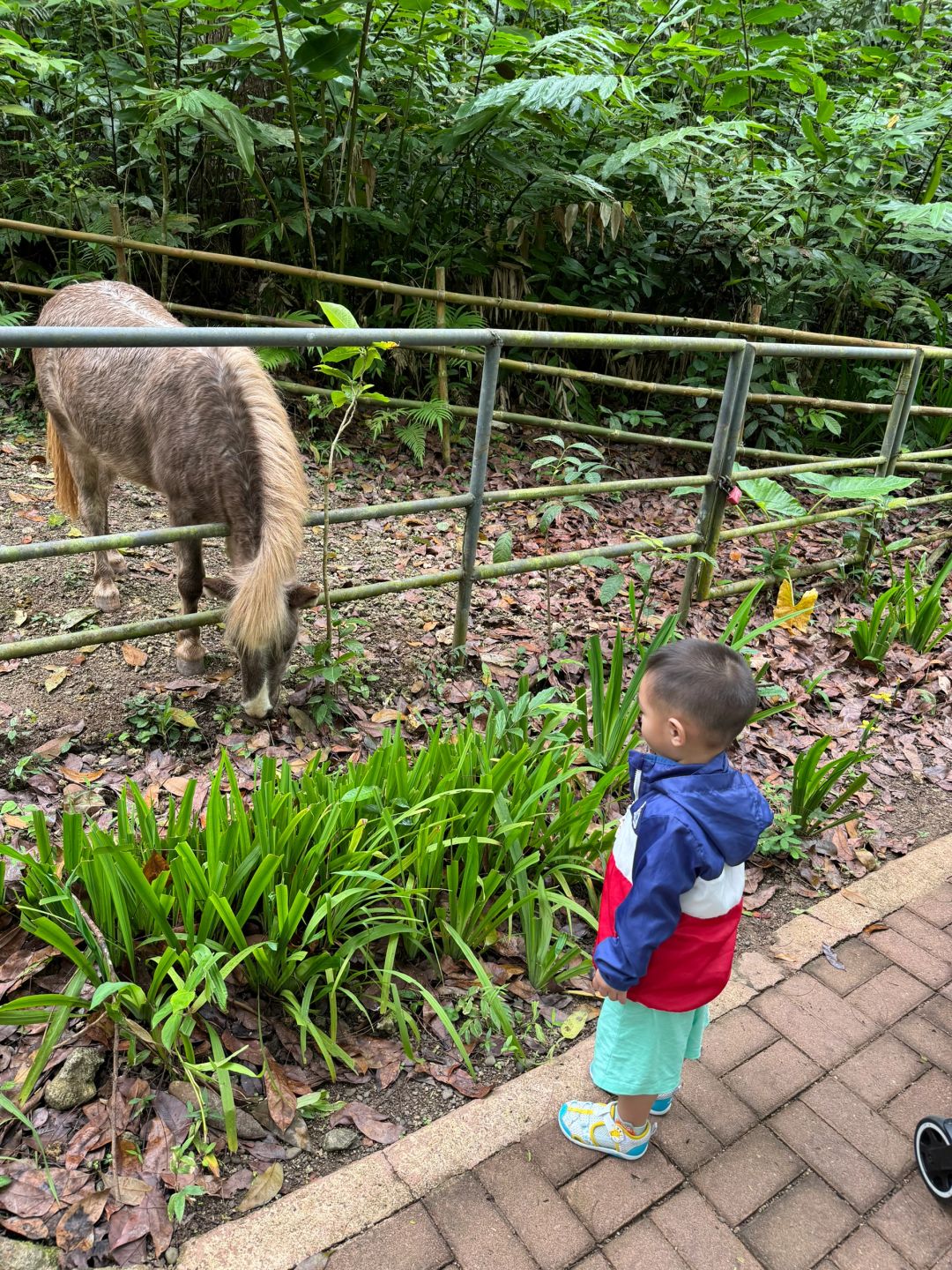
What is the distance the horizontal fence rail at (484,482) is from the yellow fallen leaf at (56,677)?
266 millimetres

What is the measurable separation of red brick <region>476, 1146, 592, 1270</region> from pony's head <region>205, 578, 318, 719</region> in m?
1.73

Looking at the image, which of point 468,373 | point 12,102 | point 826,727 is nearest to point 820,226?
point 468,373

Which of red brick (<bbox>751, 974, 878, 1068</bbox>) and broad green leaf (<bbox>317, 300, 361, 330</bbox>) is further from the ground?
broad green leaf (<bbox>317, 300, 361, 330</bbox>)

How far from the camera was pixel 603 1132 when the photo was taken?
1.90m

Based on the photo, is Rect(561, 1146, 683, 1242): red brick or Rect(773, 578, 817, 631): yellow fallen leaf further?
Rect(773, 578, 817, 631): yellow fallen leaf

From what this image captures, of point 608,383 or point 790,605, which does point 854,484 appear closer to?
point 790,605

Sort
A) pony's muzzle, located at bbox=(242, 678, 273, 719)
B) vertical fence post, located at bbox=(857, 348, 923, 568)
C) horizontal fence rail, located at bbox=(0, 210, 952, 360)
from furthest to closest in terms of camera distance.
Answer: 1. horizontal fence rail, located at bbox=(0, 210, 952, 360)
2. vertical fence post, located at bbox=(857, 348, 923, 568)
3. pony's muzzle, located at bbox=(242, 678, 273, 719)

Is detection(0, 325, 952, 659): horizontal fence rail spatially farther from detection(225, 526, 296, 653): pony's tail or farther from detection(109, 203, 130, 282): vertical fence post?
detection(109, 203, 130, 282): vertical fence post

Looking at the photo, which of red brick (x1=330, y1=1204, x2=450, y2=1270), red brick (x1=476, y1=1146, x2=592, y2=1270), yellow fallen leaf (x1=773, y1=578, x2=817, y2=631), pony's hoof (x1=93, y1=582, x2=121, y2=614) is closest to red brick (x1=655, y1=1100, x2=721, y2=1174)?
red brick (x1=476, y1=1146, x2=592, y2=1270)

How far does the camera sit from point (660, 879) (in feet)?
5.16

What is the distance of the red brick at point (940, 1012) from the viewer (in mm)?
2346

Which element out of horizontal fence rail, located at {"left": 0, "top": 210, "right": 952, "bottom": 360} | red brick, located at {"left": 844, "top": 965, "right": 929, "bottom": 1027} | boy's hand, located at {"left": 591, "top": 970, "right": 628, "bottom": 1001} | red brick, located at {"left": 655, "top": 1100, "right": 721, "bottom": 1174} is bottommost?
red brick, located at {"left": 844, "top": 965, "right": 929, "bottom": 1027}

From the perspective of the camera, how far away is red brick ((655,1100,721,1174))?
6.29 ft

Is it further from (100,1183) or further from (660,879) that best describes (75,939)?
(660,879)
